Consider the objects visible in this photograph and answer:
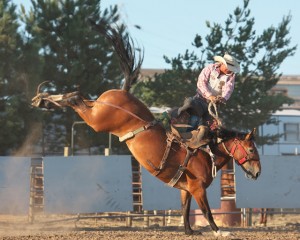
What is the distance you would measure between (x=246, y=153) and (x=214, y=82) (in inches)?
46.6

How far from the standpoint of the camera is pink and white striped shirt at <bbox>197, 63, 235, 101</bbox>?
10586 millimetres

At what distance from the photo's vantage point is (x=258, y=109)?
2973 centimetres

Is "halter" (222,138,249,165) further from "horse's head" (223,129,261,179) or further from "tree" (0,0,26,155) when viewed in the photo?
"tree" (0,0,26,155)

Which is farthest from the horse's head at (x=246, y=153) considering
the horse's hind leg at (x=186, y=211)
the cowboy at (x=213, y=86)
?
the horse's hind leg at (x=186, y=211)

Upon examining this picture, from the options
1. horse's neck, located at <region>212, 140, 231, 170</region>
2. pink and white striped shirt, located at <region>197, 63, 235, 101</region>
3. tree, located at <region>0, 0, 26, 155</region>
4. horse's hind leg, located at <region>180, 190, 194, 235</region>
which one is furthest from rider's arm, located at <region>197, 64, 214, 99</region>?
tree, located at <region>0, 0, 26, 155</region>

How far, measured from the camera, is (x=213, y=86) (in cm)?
1068

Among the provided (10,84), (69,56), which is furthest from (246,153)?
(69,56)

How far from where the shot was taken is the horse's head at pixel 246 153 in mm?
10336

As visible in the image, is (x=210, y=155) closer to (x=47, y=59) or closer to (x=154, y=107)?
(x=47, y=59)

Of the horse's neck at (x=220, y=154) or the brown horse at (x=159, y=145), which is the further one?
the horse's neck at (x=220, y=154)

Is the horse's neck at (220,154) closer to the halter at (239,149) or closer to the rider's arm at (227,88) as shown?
the halter at (239,149)

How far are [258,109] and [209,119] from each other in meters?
19.4

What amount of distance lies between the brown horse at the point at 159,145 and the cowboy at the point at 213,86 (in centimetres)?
44

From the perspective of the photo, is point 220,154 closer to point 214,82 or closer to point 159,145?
A: point 159,145
